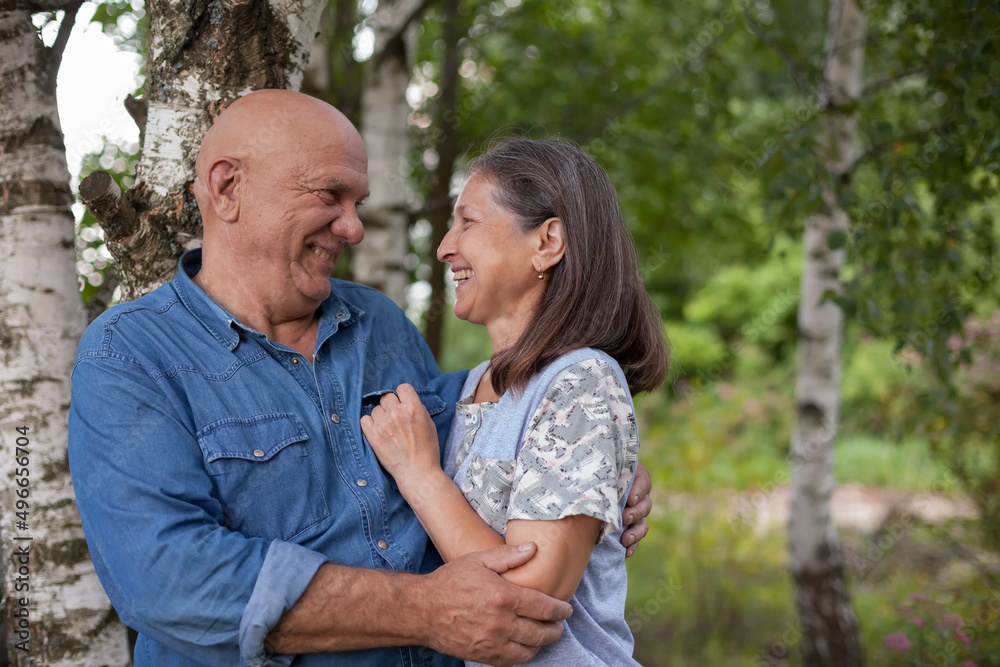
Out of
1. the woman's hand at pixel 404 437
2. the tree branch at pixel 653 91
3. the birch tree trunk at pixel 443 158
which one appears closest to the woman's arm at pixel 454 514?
the woman's hand at pixel 404 437

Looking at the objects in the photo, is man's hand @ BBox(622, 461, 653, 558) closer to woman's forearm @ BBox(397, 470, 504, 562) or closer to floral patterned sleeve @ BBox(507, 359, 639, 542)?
floral patterned sleeve @ BBox(507, 359, 639, 542)

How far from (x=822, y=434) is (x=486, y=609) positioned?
329 centimetres

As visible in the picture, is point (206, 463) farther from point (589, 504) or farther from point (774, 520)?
point (774, 520)

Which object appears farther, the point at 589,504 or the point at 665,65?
the point at 665,65

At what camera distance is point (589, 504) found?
4.75 feet

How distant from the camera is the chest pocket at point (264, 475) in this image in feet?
5.03

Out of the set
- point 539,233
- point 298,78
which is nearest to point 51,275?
point 298,78

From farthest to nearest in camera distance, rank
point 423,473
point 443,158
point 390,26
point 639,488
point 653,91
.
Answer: point 443,158 < point 653,91 < point 390,26 < point 639,488 < point 423,473

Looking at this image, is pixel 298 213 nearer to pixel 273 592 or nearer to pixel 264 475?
pixel 264 475

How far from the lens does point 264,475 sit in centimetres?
158

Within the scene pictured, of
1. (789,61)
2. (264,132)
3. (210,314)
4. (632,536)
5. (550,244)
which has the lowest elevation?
(632,536)

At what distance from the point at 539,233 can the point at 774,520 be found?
5867 millimetres

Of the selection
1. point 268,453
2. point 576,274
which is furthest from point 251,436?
point 576,274

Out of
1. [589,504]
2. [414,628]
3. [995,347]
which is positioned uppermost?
[589,504]
